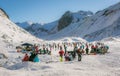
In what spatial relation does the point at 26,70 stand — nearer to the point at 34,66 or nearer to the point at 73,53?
the point at 34,66

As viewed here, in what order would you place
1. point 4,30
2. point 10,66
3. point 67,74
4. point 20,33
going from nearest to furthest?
point 67,74, point 10,66, point 4,30, point 20,33

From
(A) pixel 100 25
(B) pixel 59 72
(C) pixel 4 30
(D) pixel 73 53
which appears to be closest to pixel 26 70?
(B) pixel 59 72

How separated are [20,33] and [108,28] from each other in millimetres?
61835

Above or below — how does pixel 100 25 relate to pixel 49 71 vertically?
above

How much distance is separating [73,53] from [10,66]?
11183 mm

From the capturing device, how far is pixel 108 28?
16625cm

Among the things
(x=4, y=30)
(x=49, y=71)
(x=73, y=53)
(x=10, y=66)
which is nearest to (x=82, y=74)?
(x=49, y=71)

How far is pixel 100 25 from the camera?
620 feet

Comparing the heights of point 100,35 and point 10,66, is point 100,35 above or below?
above

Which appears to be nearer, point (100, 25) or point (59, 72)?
point (59, 72)

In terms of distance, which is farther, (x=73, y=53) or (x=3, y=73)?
(x=73, y=53)

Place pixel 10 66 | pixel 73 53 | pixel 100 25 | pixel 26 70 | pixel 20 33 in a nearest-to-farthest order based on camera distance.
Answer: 1. pixel 26 70
2. pixel 10 66
3. pixel 73 53
4. pixel 20 33
5. pixel 100 25

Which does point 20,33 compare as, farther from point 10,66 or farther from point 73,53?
point 10,66

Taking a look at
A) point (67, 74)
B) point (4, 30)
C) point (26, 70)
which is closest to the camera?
point (67, 74)
